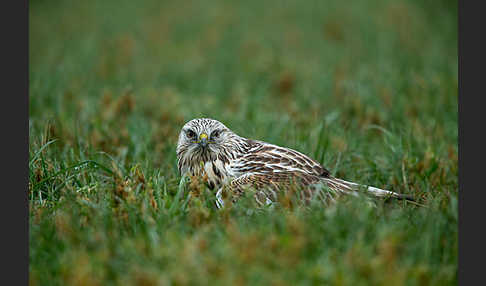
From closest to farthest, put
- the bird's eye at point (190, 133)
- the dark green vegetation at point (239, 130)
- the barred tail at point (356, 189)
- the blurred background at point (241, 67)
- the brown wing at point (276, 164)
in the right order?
the dark green vegetation at point (239, 130) → the barred tail at point (356, 189) → the brown wing at point (276, 164) → the bird's eye at point (190, 133) → the blurred background at point (241, 67)

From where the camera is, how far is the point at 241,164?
521 centimetres

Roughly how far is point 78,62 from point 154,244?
7742mm

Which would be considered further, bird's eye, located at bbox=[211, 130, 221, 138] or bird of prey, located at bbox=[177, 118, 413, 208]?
bird's eye, located at bbox=[211, 130, 221, 138]

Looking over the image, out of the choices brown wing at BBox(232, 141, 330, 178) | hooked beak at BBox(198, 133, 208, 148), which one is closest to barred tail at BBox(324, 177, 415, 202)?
brown wing at BBox(232, 141, 330, 178)

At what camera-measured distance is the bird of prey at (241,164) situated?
479 centimetres

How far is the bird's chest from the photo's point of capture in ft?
17.0

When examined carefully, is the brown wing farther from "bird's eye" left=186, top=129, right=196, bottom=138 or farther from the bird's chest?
"bird's eye" left=186, top=129, right=196, bottom=138

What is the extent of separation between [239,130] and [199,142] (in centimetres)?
172

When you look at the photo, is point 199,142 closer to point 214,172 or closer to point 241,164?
point 214,172

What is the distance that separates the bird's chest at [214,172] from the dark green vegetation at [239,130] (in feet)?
1.02

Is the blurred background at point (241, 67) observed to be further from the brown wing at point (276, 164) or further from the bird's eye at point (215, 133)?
the bird's eye at point (215, 133)

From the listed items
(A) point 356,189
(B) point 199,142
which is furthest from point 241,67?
(A) point 356,189

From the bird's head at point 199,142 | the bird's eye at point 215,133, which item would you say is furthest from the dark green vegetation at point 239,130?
the bird's eye at point 215,133

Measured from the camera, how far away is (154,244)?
3.64m
